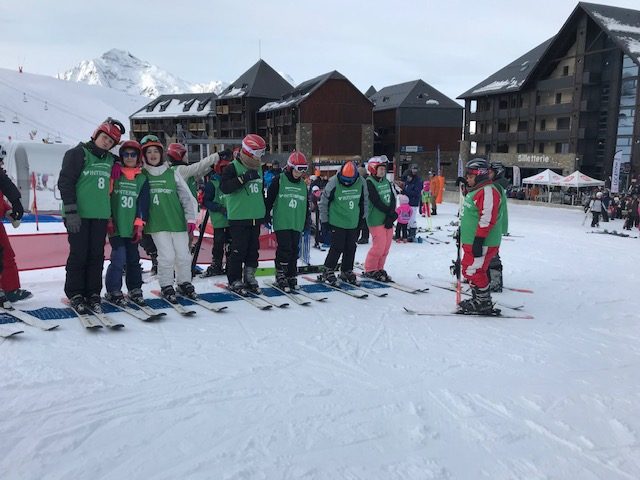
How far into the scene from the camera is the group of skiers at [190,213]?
16.2 feet

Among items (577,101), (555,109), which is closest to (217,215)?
(577,101)

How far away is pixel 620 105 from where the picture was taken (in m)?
33.1

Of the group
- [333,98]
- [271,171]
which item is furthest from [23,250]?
[333,98]

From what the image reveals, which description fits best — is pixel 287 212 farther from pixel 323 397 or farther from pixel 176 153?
pixel 323 397

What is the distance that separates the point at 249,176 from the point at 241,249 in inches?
35.2

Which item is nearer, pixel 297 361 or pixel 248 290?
pixel 297 361

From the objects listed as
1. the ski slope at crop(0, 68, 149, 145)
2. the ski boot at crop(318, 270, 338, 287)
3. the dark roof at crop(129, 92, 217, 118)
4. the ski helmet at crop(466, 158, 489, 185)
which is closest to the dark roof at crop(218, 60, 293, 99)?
the dark roof at crop(129, 92, 217, 118)

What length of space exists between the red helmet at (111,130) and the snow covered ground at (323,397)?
182cm

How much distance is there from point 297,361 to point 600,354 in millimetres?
2716

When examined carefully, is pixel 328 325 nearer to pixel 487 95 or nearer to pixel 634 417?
pixel 634 417

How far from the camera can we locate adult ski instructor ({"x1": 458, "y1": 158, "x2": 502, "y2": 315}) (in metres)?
5.33

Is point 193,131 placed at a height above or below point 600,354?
above

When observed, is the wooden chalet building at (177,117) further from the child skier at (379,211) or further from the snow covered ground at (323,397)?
the snow covered ground at (323,397)

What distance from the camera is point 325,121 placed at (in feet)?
144
